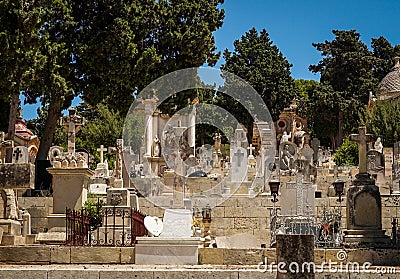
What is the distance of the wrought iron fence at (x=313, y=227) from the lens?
1425cm

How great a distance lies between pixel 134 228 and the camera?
1347cm

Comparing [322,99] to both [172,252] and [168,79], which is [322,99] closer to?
[168,79]

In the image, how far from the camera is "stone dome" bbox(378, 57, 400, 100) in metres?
49.4

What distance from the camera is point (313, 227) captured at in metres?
15.3

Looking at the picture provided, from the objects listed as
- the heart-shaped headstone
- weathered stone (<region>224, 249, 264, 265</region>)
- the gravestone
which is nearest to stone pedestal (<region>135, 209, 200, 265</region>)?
the heart-shaped headstone

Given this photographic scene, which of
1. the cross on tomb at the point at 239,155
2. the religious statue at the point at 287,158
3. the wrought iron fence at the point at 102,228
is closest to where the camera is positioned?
the wrought iron fence at the point at 102,228

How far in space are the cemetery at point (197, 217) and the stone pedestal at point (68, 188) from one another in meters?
0.02

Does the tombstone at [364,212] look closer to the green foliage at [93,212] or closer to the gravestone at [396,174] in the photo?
the green foliage at [93,212]

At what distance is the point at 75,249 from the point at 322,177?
713 inches

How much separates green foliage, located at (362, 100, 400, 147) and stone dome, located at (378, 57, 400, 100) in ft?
22.8

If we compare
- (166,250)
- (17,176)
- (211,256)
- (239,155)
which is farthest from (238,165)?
(17,176)

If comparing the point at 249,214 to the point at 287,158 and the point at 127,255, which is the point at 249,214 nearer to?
the point at 127,255

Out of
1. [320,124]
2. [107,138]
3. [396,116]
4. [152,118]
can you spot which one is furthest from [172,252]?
[320,124]

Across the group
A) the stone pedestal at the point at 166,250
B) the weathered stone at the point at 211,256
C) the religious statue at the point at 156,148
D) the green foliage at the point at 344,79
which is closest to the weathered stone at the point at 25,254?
the stone pedestal at the point at 166,250
